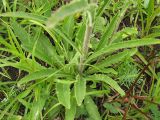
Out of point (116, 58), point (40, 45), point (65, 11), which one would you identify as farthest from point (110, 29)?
point (65, 11)

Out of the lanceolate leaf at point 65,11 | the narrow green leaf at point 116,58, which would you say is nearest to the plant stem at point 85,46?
the narrow green leaf at point 116,58

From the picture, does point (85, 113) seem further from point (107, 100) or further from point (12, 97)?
point (12, 97)

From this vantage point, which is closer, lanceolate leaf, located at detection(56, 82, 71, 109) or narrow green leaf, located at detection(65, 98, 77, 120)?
Answer: lanceolate leaf, located at detection(56, 82, 71, 109)

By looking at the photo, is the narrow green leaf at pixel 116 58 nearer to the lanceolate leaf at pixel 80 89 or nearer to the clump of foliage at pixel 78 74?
the clump of foliage at pixel 78 74

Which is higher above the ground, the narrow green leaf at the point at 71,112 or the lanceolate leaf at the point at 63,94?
the lanceolate leaf at the point at 63,94

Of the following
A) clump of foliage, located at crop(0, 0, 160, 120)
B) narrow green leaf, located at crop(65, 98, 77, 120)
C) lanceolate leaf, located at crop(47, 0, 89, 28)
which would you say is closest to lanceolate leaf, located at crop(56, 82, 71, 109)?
clump of foliage, located at crop(0, 0, 160, 120)

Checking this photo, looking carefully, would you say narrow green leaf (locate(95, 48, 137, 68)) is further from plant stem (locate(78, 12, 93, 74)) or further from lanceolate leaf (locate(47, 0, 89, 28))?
lanceolate leaf (locate(47, 0, 89, 28))
